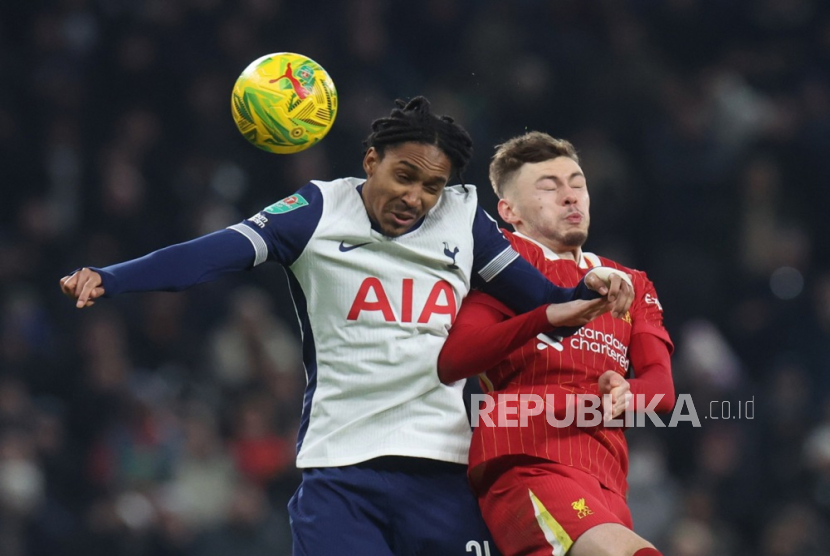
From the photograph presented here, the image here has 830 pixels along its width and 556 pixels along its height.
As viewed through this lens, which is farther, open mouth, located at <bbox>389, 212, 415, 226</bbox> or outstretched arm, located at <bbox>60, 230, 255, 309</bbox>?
open mouth, located at <bbox>389, 212, 415, 226</bbox>

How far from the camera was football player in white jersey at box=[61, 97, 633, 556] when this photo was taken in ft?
11.8

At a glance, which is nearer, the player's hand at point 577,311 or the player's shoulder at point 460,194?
the player's hand at point 577,311

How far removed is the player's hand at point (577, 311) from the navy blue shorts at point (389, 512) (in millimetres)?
579

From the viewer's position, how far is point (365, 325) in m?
3.65

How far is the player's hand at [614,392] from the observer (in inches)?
133

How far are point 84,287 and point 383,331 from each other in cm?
87

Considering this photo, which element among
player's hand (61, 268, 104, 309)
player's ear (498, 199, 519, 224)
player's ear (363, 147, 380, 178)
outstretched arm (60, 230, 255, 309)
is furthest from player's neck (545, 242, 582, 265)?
player's hand (61, 268, 104, 309)

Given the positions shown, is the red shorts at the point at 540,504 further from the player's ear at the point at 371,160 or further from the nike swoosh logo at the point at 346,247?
the player's ear at the point at 371,160

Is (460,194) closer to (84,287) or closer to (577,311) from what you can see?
(577,311)

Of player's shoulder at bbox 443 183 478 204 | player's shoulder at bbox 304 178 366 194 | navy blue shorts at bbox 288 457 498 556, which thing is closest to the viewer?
navy blue shorts at bbox 288 457 498 556

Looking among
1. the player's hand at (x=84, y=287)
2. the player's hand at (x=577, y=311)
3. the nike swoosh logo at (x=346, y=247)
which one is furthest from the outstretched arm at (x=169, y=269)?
the player's hand at (x=577, y=311)

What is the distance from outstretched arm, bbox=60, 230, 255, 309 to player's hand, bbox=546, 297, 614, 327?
34.2 inches

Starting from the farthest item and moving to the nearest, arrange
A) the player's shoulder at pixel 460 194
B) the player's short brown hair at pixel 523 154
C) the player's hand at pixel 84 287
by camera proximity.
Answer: the player's short brown hair at pixel 523 154 → the player's shoulder at pixel 460 194 → the player's hand at pixel 84 287

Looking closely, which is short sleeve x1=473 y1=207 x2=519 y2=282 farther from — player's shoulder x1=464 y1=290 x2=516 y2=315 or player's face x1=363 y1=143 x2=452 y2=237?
player's face x1=363 y1=143 x2=452 y2=237
